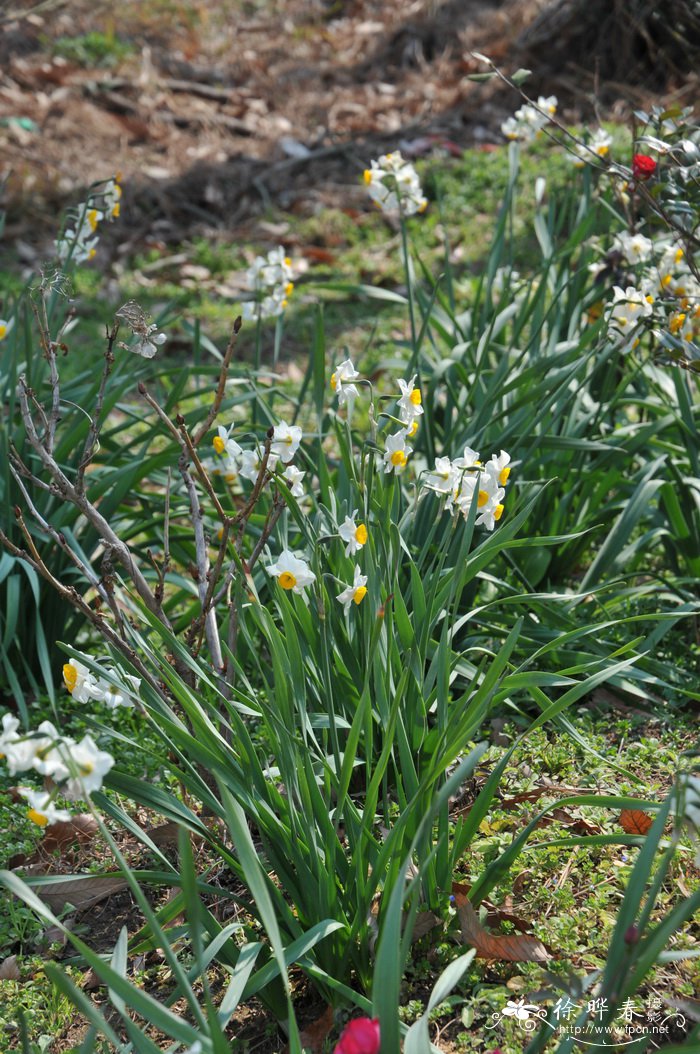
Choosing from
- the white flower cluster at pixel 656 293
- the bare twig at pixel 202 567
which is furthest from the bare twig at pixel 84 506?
the white flower cluster at pixel 656 293

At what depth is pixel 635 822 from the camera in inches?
72.8

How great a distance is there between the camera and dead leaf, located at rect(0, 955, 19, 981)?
5.86ft

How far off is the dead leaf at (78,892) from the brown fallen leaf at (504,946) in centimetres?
71

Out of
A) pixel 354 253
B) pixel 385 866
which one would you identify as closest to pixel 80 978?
pixel 385 866

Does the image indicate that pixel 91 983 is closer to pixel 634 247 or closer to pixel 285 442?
pixel 285 442

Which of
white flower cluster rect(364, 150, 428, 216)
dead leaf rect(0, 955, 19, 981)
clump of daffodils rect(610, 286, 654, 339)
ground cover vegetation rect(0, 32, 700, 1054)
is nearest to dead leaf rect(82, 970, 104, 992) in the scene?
ground cover vegetation rect(0, 32, 700, 1054)

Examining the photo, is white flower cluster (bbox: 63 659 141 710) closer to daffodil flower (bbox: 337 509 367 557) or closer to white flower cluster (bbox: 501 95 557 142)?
daffodil flower (bbox: 337 509 367 557)

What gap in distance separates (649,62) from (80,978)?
633cm

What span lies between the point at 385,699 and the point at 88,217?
171cm

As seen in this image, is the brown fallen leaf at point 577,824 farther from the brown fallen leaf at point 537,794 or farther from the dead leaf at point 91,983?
the dead leaf at point 91,983

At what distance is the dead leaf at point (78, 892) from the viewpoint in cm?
193

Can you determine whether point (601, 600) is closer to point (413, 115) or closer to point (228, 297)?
point (228, 297)

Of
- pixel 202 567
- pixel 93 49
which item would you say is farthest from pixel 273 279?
pixel 93 49

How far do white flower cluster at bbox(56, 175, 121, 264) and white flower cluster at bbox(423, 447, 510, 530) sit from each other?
4.83 ft
